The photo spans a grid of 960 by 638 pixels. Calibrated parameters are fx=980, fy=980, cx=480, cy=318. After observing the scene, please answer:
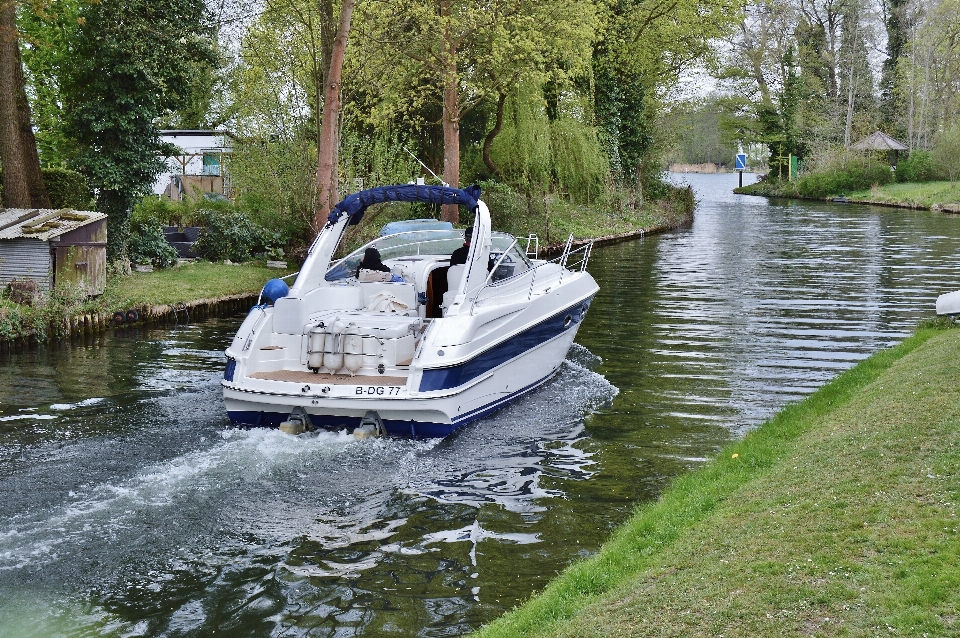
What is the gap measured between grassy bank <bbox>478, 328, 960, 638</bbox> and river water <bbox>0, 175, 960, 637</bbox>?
630mm

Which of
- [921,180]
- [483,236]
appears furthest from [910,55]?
[483,236]

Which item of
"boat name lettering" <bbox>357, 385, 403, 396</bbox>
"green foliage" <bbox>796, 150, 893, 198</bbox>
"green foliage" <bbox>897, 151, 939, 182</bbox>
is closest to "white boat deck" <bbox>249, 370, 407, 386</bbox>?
"boat name lettering" <bbox>357, 385, 403, 396</bbox>

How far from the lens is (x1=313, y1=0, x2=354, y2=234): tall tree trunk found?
20078 millimetres

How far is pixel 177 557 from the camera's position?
6.85 metres

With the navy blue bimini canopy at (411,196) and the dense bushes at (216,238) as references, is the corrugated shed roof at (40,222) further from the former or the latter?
the navy blue bimini canopy at (411,196)

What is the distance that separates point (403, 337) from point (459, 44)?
1793cm

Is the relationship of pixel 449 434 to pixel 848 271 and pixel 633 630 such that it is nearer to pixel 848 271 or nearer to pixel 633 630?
pixel 633 630

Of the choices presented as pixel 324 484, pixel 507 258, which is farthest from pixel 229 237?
pixel 324 484

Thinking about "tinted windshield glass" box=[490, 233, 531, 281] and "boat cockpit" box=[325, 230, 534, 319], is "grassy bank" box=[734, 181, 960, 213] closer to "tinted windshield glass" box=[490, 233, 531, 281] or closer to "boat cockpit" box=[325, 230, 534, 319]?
"tinted windshield glass" box=[490, 233, 531, 281]

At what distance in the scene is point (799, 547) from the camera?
18.7ft

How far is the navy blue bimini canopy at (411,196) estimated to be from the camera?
1230 cm

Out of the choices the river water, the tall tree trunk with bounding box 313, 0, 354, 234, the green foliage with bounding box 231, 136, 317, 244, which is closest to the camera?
the river water

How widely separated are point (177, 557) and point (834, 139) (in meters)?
70.0

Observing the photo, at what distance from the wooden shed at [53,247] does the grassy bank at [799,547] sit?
1188 cm
